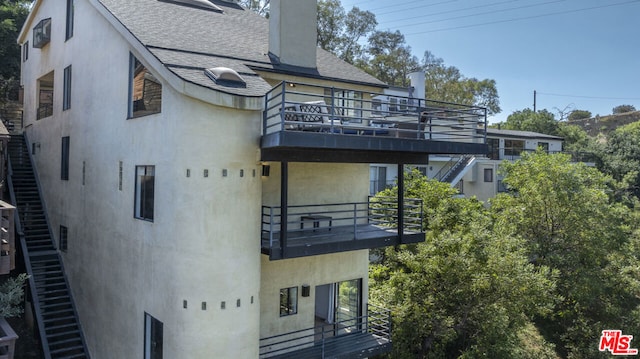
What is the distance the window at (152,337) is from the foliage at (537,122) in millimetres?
52771

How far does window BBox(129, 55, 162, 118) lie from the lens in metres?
9.83

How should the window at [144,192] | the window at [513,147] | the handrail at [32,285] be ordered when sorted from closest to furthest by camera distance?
the window at [144,192] < the handrail at [32,285] < the window at [513,147]

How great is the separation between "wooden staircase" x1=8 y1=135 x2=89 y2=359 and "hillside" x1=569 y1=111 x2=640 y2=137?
7424cm

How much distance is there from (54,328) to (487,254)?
1348 cm

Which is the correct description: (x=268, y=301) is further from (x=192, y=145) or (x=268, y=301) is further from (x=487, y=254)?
(x=487, y=254)

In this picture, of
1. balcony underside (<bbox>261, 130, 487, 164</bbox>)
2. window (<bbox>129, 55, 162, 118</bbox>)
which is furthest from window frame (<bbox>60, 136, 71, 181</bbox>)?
balcony underside (<bbox>261, 130, 487, 164</bbox>)

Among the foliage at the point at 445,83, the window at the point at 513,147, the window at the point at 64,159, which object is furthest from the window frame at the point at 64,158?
the foliage at the point at 445,83

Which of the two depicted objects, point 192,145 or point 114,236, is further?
point 114,236

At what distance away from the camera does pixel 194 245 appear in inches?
357

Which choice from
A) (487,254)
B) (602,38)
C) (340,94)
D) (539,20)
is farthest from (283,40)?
(602,38)

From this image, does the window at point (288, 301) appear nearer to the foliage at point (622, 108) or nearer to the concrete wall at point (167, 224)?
the concrete wall at point (167, 224)

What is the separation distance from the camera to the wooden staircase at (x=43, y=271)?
41.3ft

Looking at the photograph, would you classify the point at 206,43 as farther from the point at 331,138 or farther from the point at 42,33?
the point at 42,33

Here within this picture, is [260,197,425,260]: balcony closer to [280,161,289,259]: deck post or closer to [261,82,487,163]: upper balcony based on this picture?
[280,161,289,259]: deck post
